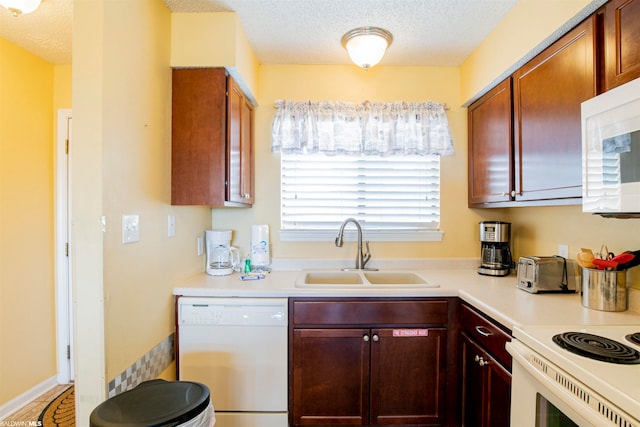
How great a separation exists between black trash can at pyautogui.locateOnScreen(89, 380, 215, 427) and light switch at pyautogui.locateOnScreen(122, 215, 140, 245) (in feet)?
2.00

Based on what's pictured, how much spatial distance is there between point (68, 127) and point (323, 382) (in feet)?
8.39

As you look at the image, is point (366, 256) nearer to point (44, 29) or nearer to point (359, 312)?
point (359, 312)

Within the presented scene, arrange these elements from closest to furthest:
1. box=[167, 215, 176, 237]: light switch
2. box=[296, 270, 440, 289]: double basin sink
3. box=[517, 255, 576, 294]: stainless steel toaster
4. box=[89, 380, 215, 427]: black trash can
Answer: box=[89, 380, 215, 427]: black trash can → box=[517, 255, 576, 294]: stainless steel toaster → box=[167, 215, 176, 237]: light switch → box=[296, 270, 440, 289]: double basin sink

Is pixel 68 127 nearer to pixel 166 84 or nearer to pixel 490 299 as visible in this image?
pixel 166 84

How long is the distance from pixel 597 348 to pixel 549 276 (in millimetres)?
800

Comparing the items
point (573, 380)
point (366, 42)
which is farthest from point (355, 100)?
point (573, 380)

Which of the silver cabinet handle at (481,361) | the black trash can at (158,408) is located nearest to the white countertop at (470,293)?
the silver cabinet handle at (481,361)

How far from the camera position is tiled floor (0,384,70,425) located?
193cm

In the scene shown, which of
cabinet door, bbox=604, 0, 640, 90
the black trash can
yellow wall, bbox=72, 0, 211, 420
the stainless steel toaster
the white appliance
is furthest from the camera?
the stainless steel toaster

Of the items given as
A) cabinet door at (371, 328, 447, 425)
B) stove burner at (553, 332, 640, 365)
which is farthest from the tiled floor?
stove burner at (553, 332, 640, 365)

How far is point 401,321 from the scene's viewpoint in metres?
1.73

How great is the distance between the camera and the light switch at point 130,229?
1.33 metres

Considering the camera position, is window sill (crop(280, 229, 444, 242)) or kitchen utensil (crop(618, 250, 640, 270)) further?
window sill (crop(280, 229, 444, 242))

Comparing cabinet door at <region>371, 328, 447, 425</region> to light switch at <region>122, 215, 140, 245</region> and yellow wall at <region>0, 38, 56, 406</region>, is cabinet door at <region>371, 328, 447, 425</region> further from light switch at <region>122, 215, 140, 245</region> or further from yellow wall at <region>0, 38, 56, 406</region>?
yellow wall at <region>0, 38, 56, 406</region>
